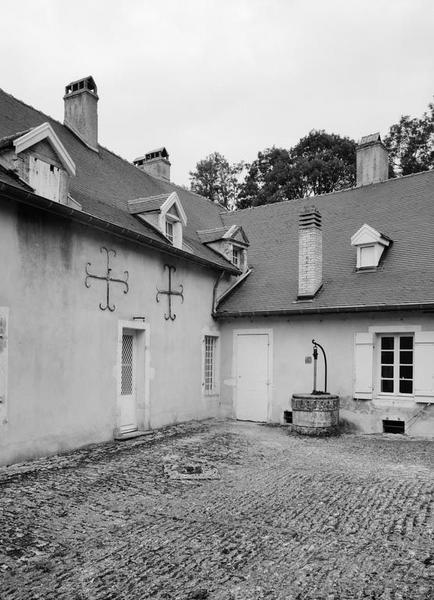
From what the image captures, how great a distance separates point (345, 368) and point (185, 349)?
12.6 feet

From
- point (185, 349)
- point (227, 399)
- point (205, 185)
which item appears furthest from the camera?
point (205, 185)

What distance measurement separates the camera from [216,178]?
37.4m

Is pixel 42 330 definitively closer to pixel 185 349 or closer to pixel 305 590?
pixel 185 349

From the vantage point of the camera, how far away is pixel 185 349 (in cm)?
1323

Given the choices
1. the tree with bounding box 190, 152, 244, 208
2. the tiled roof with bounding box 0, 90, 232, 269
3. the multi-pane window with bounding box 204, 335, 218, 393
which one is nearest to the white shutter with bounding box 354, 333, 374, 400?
the multi-pane window with bounding box 204, 335, 218, 393

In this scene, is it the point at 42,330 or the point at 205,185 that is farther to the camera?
the point at 205,185

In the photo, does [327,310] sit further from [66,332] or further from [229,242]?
[66,332]

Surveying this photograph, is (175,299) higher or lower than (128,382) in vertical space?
higher

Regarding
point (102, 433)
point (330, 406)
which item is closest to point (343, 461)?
point (330, 406)

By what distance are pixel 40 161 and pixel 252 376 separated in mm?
7540

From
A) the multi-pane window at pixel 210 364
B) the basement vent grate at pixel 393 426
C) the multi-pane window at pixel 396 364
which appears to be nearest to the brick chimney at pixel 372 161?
the multi-pane window at pixel 396 364

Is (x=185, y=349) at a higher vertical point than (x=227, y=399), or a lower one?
higher

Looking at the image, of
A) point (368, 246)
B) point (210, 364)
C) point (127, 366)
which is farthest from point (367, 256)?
point (127, 366)

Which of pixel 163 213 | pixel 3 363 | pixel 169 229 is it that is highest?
pixel 163 213
